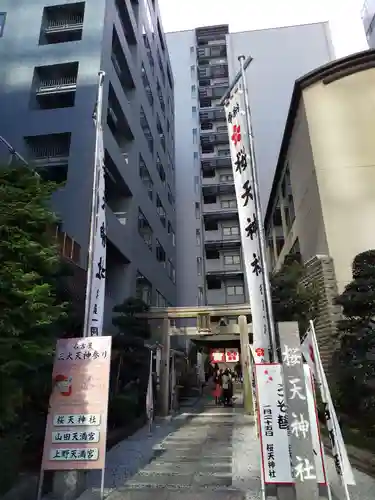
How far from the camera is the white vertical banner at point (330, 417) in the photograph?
468 centimetres

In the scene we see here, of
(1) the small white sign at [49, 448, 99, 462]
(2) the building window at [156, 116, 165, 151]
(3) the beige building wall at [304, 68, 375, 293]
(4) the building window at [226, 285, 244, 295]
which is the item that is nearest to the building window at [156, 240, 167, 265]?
(4) the building window at [226, 285, 244, 295]

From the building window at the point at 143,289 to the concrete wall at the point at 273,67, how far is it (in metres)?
16.4

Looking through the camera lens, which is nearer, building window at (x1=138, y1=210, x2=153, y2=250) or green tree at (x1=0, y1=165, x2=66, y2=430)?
green tree at (x1=0, y1=165, x2=66, y2=430)

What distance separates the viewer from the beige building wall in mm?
11898

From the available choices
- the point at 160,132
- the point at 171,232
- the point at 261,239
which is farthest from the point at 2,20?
the point at 261,239

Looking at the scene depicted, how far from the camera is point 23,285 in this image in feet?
17.5

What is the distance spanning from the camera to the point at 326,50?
37344 mm

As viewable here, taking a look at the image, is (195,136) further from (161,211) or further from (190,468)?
(190,468)

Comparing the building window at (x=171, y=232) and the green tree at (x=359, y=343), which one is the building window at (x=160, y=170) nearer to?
the building window at (x=171, y=232)

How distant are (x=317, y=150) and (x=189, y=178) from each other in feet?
80.3

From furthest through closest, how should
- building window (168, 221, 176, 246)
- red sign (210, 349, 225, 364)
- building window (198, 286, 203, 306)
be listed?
building window (198, 286, 203, 306) → building window (168, 221, 176, 246) → red sign (210, 349, 225, 364)

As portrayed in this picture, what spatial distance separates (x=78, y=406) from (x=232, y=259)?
29.0 metres

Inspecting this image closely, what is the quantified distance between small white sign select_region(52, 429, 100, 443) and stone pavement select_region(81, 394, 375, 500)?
32.8 inches

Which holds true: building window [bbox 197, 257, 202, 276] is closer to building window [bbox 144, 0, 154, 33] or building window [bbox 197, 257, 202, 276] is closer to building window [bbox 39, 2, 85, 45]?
building window [bbox 144, 0, 154, 33]
